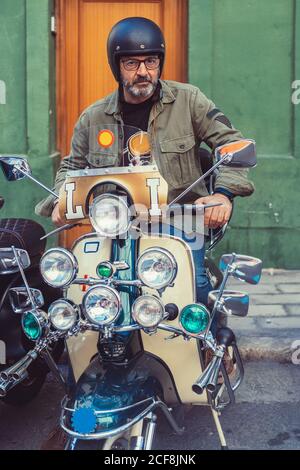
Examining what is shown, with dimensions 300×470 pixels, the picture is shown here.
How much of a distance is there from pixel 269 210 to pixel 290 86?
3.96 feet

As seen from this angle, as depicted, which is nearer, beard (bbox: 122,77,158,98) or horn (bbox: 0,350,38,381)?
horn (bbox: 0,350,38,381)

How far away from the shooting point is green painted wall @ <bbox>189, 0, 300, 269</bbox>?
653 centimetres

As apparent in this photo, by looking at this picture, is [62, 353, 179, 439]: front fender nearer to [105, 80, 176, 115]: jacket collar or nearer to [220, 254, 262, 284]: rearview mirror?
[220, 254, 262, 284]: rearview mirror

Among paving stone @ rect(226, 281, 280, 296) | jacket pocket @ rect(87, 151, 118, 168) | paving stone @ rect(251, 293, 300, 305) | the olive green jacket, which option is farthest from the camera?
paving stone @ rect(226, 281, 280, 296)

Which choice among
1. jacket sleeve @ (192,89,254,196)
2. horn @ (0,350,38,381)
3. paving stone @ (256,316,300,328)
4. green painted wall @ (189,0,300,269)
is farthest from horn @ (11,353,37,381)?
green painted wall @ (189,0,300,269)

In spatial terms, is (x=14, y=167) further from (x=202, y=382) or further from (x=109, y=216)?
(x=202, y=382)

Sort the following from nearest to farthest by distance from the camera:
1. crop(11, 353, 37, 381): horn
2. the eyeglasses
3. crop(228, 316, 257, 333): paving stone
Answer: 1. crop(11, 353, 37, 381): horn
2. the eyeglasses
3. crop(228, 316, 257, 333): paving stone

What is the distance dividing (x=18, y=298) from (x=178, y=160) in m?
1.16

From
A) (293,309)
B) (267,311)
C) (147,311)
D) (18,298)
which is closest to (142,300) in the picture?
(147,311)

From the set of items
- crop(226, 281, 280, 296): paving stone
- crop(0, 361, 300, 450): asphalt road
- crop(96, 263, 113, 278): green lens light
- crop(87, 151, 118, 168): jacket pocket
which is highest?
crop(87, 151, 118, 168): jacket pocket

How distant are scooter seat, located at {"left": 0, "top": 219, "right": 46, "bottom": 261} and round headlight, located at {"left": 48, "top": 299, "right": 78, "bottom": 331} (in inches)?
34.7

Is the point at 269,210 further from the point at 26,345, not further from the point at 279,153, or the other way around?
the point at 26,345

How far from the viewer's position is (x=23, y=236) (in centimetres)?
355

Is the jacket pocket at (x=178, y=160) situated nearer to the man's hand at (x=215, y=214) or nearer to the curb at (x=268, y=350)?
the man's hand at (x=215, y=214)
